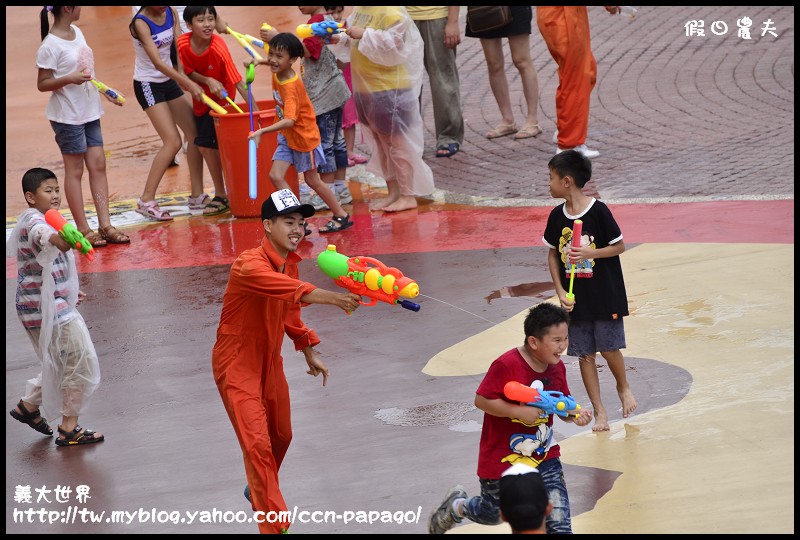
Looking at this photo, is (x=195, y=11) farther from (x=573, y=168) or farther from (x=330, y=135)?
(x=573, y=168)

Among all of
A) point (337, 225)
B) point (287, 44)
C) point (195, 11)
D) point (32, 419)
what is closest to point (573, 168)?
point (32, 419)

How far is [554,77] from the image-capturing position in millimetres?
15125

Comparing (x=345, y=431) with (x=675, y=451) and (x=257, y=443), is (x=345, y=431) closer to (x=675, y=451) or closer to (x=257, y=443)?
(x=257, y=443)

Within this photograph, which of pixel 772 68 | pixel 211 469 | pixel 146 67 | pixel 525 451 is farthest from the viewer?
pixel 772 68

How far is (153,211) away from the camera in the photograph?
11.1 metres

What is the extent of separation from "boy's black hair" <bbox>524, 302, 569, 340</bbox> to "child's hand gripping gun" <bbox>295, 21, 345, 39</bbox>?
19.1 ft

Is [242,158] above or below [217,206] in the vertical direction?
above

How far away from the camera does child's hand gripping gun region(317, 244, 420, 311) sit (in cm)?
491

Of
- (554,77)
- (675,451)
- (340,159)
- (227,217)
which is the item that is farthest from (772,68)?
(675,451)

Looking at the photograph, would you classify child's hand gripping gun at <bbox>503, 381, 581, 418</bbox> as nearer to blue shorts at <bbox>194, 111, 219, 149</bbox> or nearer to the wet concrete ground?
the wet concrete ground

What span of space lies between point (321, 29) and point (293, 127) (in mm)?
950

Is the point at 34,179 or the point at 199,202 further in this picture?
the point at 199,202

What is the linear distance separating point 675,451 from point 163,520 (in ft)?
8.56

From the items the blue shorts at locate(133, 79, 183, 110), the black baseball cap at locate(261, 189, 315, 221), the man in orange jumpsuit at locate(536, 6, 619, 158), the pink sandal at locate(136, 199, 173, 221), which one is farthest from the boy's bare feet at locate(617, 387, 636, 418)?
the blue shorts at locate(133, 79, 183, 110)
